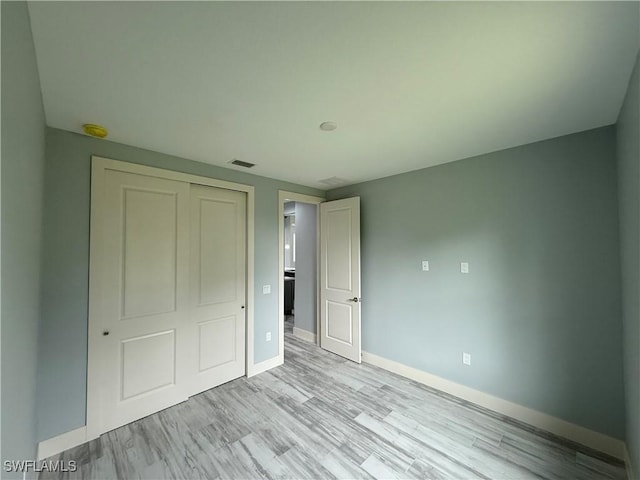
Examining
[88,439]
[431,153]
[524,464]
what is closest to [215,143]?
[431,153]

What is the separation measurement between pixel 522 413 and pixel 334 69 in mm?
3090

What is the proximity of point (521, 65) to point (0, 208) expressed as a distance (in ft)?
7.23

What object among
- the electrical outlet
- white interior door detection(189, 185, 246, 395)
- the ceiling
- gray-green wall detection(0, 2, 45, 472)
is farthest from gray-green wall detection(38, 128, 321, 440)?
the electrical outlet

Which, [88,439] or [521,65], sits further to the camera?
[88,439]

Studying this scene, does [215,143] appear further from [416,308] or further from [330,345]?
[330,345]

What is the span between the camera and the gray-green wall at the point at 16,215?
838 millimetres

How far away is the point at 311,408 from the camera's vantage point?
2443 millimetres

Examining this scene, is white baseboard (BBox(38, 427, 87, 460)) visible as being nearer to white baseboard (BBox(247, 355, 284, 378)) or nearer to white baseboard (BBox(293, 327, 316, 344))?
white baseboard (BBox(247, 355, 284, 378))

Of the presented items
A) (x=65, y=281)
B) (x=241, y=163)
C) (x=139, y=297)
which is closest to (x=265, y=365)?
(x=139, y=297)

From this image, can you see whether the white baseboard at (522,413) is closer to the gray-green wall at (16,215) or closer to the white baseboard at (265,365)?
the white baseboard at (265,365)

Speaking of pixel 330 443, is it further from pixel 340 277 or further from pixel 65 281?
pixel 65 281

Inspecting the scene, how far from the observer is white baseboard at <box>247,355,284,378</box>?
3.06 meters

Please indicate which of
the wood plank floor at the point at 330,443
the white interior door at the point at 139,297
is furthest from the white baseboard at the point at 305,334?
the white interior door at the point at 139,297

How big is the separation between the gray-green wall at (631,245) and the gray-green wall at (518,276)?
168 mm
